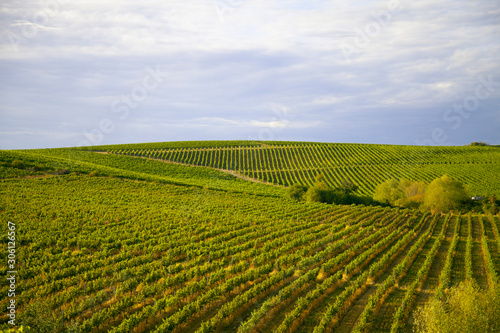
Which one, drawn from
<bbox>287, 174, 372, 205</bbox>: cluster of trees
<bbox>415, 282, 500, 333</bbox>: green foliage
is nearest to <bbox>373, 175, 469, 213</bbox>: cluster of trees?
<bbox>287, 174, 372, 205</bbox>: cluster of trees

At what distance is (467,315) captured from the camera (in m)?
10.8

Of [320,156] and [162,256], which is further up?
[320,156]

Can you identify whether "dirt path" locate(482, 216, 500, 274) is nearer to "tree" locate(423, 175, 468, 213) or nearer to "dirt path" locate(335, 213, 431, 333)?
"dirt path" locate(335, 213, 431, 333)

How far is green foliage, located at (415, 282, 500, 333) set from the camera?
10.5 metres

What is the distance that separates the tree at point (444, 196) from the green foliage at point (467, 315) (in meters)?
54.5

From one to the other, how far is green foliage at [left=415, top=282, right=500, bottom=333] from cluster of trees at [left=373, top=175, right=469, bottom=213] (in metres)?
54.5

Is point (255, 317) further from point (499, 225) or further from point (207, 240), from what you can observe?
point (499, 225)

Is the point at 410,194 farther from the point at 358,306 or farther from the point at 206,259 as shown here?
the point at 358,306

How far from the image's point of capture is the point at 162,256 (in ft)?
79.5

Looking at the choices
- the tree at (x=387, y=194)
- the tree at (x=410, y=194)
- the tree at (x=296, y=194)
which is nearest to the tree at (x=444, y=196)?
the tree at (x=410, y=194)

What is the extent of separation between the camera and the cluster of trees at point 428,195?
6009cm

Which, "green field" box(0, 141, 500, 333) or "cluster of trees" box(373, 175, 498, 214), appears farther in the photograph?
"cluster of trees" box(373, 175, 498, 214)

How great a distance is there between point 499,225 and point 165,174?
7095cm

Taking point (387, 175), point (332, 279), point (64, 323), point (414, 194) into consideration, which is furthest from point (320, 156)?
point (64, 323)
